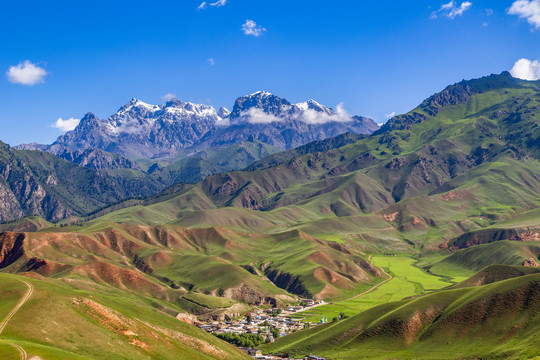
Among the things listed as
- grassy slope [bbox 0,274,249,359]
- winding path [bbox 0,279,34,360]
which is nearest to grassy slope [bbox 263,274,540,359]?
grassy slope [bbox 0,274,249,359]

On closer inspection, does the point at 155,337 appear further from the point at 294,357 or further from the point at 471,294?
the point at 471,294

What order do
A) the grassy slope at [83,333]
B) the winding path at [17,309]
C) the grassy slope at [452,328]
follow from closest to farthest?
the winding path at [17,309] → the grassy slope at [83,333] → the grassy slope at [452,328]

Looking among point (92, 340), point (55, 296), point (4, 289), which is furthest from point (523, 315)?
point (4, 289)

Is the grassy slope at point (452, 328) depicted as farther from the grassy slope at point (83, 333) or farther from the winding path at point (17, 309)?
the winding path at point (17, 309)

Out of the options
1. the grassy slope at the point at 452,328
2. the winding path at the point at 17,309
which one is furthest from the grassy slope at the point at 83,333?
the grassy slope at the point at 452,328

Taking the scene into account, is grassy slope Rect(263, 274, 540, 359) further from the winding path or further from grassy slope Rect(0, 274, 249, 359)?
the winding path

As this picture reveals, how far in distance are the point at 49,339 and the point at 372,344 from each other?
107m

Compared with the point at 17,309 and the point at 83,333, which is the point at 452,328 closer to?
the point at 83,333

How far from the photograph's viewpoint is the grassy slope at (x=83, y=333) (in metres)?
114

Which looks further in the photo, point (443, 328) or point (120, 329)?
point (443, 328)

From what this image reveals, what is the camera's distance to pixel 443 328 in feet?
567

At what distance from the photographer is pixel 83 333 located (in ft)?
411

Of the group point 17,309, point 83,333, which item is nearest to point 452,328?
point 83,333

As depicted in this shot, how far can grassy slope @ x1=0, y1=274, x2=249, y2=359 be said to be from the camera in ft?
373
